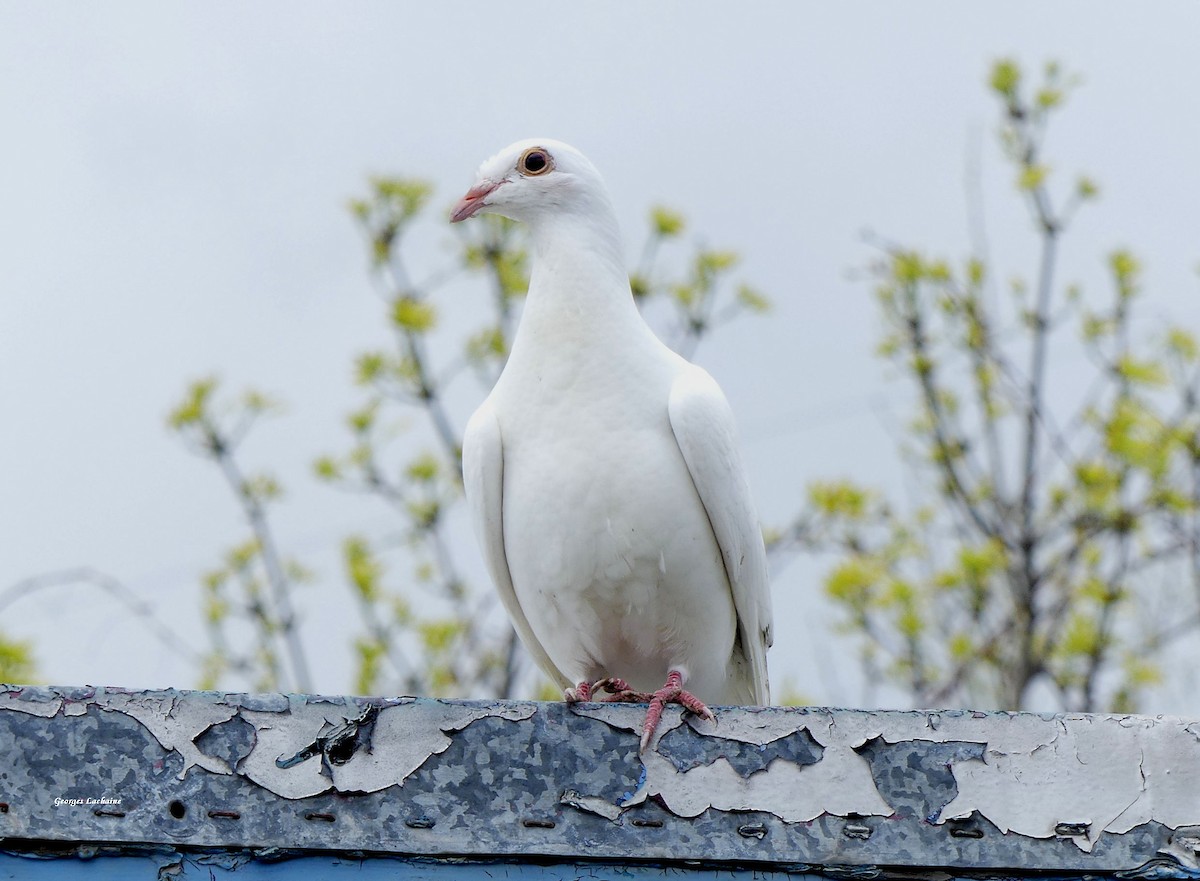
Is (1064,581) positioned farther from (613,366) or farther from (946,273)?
(613,366)

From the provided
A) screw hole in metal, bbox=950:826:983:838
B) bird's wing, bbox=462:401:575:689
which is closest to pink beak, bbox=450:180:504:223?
bird's wing, bbox=462:401:575:689

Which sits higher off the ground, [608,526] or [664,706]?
[608,526]

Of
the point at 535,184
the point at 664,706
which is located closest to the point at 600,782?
the point at 664,706

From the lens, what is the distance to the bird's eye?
12.2 ft

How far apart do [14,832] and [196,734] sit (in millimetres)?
303

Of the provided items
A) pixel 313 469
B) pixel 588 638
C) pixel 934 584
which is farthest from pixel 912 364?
pixel 588 638

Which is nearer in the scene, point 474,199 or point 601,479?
point 601,479

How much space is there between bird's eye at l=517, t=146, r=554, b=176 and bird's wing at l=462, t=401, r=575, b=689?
0.58 m

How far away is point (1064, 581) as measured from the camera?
24.8ft

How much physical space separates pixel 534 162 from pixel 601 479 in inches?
33.8

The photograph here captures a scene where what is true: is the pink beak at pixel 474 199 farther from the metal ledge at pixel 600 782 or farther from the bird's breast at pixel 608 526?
the metal ledge at pixel 600 782

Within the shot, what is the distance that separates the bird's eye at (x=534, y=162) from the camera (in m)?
3.72

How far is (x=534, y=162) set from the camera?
3.73m

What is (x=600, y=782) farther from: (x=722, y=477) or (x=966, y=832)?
(x=722, y=477)
